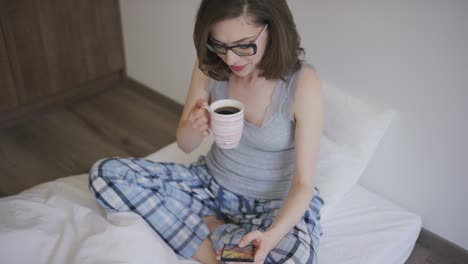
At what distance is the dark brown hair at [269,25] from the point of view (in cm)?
117

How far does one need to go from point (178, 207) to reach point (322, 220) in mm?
541

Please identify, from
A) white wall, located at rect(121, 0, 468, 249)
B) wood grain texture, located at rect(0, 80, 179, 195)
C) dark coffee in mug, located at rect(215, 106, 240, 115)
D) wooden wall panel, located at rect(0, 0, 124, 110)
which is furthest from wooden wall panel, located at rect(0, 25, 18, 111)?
dark coffee in mug, located at rect(215, 106, 240, 115)

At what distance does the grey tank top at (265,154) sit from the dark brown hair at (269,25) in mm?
88

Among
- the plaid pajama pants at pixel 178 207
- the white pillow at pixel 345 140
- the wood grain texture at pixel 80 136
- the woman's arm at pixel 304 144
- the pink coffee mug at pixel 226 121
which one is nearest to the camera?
Result: the pink coffee mug at pixel 226 121

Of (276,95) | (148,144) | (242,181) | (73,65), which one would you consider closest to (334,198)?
(242,181)

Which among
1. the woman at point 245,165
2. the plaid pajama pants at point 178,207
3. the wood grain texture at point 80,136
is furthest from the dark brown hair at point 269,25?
the wood grain texture at point 80,136

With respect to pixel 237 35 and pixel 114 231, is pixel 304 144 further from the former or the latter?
pixel 114 231

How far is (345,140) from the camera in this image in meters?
1.74

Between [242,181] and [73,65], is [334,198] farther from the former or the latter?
[73,65]

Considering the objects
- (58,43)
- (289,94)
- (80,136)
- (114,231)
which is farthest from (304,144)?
(58,43)

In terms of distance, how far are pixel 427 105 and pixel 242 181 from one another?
716 millimetres

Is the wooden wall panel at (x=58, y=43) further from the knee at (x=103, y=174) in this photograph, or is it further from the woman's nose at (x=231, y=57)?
the woman's nose at (x=231, y=57)

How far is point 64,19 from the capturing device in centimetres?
252

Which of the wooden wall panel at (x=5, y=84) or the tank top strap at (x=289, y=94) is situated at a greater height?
the tank top strap at (x=289, y=94)
